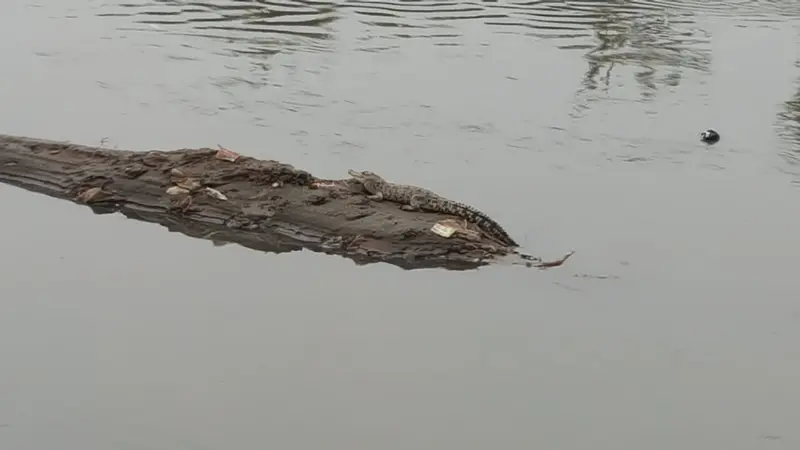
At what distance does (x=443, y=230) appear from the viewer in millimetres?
10656

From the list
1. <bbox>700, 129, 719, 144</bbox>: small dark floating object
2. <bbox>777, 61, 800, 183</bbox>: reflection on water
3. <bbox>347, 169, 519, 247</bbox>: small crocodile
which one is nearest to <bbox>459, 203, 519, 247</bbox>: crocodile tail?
<bbox>347, 169, 519, 247</bbox>: small crocodile

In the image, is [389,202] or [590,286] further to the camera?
[389,202]

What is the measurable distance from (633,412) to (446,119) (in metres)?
8.27

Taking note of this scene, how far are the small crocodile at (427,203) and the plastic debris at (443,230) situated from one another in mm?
308

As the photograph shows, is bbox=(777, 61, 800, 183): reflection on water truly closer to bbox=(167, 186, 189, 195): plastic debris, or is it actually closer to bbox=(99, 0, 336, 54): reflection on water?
bbox=(167, 186, 189, 195): plastic debris

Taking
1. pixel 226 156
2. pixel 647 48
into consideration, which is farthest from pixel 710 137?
pixel 226 156

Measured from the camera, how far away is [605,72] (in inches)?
751

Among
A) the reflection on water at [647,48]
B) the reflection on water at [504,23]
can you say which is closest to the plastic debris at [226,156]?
the reflection on water at [504,23]

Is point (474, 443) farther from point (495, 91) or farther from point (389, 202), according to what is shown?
point (495, 91)

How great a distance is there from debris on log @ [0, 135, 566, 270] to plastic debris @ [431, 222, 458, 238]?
0.04m

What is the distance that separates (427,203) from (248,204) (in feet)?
6.13

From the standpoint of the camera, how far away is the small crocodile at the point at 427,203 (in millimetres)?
10945

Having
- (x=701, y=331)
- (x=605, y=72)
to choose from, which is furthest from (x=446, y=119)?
(x=701, y=331)

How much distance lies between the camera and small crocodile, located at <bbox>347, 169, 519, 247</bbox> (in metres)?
10.9
